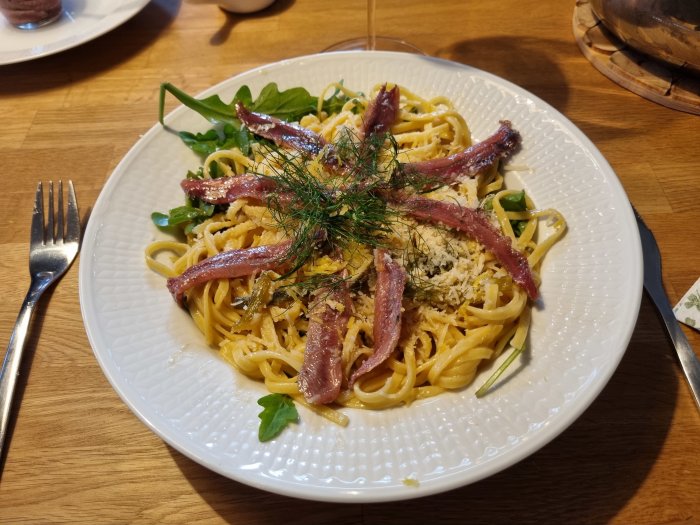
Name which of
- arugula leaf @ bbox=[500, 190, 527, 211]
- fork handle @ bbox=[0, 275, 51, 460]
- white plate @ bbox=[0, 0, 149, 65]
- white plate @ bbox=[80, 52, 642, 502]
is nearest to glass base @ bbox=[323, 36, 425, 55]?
white plate @ bbox=[80, 52, 642, 502]

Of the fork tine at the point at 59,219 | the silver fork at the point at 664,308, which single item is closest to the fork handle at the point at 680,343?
the silver fork at the point at 664,308

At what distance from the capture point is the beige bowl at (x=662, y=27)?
3164mm

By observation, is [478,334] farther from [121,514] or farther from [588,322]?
[121,514]

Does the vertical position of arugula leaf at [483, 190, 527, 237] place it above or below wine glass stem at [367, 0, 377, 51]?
below

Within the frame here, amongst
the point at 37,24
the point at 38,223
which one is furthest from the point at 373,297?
the point at 37,24

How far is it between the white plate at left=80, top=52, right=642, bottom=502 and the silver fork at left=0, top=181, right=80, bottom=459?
1.72 feet

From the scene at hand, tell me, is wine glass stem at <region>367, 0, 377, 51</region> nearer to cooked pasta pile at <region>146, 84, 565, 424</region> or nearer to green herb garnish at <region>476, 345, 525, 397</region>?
cooked pasta pile at <region>146, 84, 565, 424</region>

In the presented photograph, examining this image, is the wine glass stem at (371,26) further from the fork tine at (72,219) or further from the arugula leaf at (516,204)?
the fork tine at (72,219)

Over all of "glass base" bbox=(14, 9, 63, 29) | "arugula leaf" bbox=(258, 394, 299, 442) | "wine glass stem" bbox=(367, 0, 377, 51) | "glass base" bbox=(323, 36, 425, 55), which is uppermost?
"wine glass stem" bbox=(367, 0, 377, 51)

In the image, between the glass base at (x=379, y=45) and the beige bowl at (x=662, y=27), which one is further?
the glass base at (x=379, y=45)

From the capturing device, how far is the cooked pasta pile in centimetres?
223

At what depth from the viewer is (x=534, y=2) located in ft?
14.3

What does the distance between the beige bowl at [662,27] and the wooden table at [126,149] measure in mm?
317

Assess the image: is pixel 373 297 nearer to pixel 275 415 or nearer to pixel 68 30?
pixel 275 415
